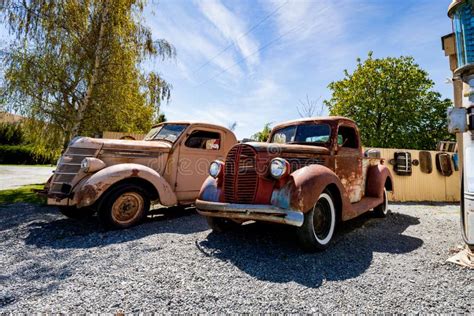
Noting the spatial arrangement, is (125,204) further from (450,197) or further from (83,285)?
(450,197)

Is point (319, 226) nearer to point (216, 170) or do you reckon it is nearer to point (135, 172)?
point (216, 170)

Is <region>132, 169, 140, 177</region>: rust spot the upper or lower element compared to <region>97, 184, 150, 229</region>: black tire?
upper

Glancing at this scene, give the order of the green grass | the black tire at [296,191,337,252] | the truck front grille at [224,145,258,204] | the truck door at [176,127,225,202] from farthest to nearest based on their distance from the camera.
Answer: the green grass
the truck door at [176,127,225,202]
the truck front grille at [224,145,258,204]
the black tire at [296,191,337,252]

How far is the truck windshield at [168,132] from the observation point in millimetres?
5691

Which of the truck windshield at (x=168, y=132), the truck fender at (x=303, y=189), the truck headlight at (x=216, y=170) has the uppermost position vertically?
the truck windshield at (x=168, y=132)

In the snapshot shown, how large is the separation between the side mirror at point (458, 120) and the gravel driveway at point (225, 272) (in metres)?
1.59

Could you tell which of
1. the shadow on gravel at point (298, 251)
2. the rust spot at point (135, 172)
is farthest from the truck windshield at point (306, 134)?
the rust spot at point (135, 172)

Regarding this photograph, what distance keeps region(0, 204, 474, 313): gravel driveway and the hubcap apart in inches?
10.4

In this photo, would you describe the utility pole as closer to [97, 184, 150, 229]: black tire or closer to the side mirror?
the side mirror

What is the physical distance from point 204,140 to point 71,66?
6.12m

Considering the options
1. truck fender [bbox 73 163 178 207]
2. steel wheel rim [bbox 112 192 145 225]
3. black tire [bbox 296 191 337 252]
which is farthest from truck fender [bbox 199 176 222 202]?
steel wheel rim [bbox 112 192 145 225]

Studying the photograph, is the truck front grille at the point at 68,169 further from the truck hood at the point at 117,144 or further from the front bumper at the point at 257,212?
the front bumper at the point at 257,212

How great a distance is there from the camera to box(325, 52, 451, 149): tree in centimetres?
1503

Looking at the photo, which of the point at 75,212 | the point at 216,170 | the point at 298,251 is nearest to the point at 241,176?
the point at 216,170
